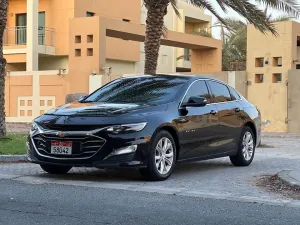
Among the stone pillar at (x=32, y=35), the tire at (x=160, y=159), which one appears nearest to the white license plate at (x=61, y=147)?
the tire at (x=160, y=159)

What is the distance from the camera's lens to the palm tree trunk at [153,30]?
17.5 m

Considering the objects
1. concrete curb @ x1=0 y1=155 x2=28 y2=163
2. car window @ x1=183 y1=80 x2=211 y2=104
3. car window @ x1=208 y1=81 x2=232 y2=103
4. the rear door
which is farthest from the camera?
concrete curb @ x1=0 y1=155 x2=28 y2=163

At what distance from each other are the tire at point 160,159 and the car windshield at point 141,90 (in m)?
0.69

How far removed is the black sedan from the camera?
27.5 ft

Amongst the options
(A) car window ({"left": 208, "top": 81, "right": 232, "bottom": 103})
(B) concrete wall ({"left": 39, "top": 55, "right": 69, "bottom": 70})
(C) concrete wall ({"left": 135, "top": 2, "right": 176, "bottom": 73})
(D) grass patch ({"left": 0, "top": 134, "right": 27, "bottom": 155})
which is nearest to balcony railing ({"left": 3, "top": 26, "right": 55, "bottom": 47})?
(B) concrete wall ({"left": 39, "top": 55, "right": 69, "bottom": 70})

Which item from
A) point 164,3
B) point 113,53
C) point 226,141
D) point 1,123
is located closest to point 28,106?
point 113,53

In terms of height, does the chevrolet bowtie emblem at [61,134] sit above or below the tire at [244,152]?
above

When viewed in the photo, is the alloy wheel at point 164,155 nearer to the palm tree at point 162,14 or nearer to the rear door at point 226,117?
the rear door at point 226,117

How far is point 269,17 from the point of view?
60.0 ft

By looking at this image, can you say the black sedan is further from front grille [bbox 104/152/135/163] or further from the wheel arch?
the wheel arch

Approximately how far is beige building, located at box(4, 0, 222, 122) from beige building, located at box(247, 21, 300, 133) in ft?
20.9

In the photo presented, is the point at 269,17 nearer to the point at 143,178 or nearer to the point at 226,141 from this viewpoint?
the point at 226,141

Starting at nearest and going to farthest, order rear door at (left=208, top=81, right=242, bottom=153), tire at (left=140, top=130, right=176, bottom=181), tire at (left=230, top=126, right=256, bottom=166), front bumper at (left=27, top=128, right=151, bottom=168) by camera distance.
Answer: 1. front bumper at (left=27, top=128, right=151, bottom=168)
2. tire at (left=140, top=130, right=176, bottom=181)
3. rear door at (left=208, top=81, right=242, bottom=153)
4. tire at (left=230, top=126, right=256, bottom=166)

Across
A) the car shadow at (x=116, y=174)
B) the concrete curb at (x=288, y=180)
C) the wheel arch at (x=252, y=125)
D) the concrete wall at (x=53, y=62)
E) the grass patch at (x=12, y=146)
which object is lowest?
the car shadow at (x=116, y=174)
